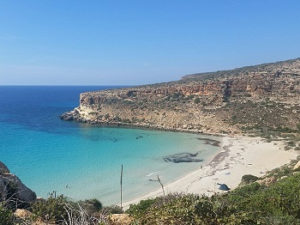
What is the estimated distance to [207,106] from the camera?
67.4m

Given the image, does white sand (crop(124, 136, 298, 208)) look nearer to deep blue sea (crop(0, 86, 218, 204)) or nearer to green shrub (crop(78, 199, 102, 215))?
deep blue sea (crop(0, 86, 218, 204))

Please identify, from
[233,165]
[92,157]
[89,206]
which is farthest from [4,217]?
[92,157]

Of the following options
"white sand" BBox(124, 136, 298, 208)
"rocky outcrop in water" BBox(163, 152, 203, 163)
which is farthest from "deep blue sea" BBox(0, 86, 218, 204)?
"white sand" BBox(124, 136, 298, 208)

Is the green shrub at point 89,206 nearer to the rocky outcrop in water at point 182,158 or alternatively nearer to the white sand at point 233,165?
the white sand at point 233,165

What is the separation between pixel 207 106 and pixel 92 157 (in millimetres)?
34109

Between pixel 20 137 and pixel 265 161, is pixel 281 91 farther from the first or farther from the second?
pixel 20 137

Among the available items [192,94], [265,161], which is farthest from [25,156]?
[192,94]

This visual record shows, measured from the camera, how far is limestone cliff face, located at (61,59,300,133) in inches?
2315

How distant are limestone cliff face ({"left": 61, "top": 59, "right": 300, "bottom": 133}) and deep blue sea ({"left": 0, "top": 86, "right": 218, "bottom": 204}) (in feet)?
22.6

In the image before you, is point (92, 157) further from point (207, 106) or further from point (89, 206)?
point (207, 106)

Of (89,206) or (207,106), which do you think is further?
(207,106)

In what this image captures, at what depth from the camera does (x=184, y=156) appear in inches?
1641

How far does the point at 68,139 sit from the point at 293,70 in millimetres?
61079

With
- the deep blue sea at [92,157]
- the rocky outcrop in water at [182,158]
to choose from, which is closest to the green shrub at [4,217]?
the deep blue sea at [92,157]
